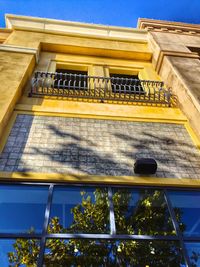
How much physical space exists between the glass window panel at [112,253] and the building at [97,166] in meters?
0.01

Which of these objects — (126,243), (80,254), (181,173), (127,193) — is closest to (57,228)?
(80,254)

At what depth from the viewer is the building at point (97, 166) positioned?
11.4ft

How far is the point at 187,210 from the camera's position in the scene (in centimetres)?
420

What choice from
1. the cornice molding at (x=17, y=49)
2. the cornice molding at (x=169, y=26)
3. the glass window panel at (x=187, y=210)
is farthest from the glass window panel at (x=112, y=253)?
the cornice molding at (x=169, y=26)

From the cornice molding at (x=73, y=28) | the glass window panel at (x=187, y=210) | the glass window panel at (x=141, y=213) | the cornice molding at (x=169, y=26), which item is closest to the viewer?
the glass window panel at (x=141, y=213)

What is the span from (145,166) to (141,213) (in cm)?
83

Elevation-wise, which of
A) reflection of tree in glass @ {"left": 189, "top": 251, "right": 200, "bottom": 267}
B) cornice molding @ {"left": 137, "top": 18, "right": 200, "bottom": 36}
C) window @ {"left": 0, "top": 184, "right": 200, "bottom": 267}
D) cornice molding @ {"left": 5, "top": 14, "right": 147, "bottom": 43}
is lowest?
reflection of tree in glass @ {"left": 189, "top": 251, "right": 200, "bottom": 267}

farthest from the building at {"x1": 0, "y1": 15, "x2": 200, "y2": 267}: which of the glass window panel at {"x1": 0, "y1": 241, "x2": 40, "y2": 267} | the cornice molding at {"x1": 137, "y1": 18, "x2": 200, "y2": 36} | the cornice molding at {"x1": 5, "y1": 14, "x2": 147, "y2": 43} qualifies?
the cornice molding at {"x1": 137, "y1": 18, "x2": 200, "y2": 36}

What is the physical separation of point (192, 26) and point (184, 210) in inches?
370

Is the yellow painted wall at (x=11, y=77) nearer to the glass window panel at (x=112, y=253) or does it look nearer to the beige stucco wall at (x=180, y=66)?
the glass window panel at (x=112, y=253)

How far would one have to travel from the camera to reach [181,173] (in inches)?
182

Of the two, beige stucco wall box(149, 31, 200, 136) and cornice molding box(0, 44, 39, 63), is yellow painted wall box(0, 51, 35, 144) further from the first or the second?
beige stucco wall box(149, 31, 200, 136)

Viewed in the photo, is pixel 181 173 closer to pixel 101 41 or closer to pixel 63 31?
pixel 101 41

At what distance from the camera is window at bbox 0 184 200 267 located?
11.0 feet
